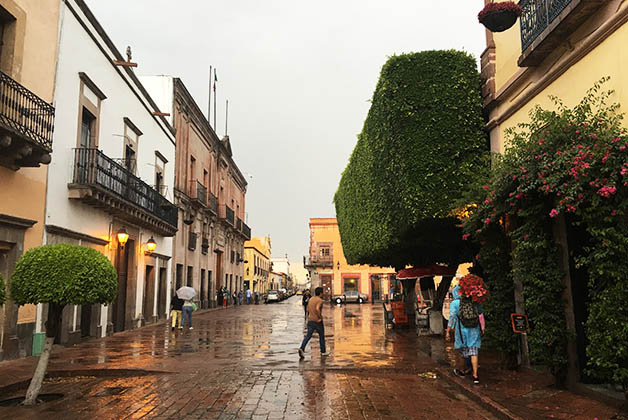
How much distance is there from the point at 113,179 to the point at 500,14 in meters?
11.3

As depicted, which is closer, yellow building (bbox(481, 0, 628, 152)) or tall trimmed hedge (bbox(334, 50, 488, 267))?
yellow building (bbox(481, 0, 628, 152))

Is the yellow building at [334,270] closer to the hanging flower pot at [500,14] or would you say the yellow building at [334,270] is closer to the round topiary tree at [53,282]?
the hanging flower pot at [500,14]

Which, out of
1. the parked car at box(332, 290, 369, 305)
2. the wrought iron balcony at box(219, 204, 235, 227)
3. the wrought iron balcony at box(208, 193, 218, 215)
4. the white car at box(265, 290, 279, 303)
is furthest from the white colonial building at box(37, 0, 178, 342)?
the white car at box(265, 290, 279, 303)

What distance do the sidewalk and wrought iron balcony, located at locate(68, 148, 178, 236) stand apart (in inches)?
381

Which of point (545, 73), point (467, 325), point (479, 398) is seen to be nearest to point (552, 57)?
point (545, 73)

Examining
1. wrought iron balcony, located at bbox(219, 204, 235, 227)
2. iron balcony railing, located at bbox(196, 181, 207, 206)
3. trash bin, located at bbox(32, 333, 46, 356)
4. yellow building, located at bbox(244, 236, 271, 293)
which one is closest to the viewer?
trash bin, located at bbox(32, 333, 46, 356)

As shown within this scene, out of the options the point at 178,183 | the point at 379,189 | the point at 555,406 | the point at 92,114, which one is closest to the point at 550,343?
Answer: the point at 555,406

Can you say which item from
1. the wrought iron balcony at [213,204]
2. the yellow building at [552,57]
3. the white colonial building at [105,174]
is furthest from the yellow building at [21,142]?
the wrought iron balcony at [213,204]

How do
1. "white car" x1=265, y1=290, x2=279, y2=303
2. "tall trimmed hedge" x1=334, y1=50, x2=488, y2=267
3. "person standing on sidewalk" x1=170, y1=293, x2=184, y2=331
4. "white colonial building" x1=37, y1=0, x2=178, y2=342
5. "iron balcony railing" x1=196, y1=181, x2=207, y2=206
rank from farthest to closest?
"white car" x1=265, y1=290, x2=279, y2=303, "iron balcony railing" x1=196, y1=181, x2=207, y2=206, "person standing on sidewalk" x1=170, y1=293, x2=184, y2=331, "white colonial building" x1=37, y1=0, x2=178, y2=342, "tall trimmed hedge" x1=334, y1=50, x2=488, y2=267

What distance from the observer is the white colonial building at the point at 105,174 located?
41.3 feet

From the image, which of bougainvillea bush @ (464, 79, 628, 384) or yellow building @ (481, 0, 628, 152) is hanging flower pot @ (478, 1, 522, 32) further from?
bougainvillea bush @ (464, 79, 628, 384)

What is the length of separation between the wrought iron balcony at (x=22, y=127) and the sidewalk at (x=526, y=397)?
8.81 m

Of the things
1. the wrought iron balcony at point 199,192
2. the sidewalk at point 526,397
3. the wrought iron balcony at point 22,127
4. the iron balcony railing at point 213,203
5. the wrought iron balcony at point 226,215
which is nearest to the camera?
the sidewalk at point 526,397

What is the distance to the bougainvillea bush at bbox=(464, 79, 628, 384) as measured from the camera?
5.90m
